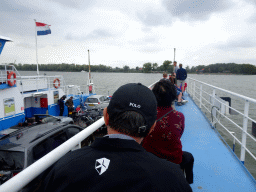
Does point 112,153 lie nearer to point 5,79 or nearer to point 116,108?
point 116,108

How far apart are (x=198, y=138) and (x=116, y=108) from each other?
3595 millimetres

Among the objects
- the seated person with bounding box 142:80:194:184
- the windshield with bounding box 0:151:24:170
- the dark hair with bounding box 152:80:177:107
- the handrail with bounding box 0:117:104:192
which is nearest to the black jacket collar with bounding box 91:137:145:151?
the handrail with bounding box 0:117:104:192

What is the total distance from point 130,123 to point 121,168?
10.5 inches

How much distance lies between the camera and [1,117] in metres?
10.2

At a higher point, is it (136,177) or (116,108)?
(116,108)

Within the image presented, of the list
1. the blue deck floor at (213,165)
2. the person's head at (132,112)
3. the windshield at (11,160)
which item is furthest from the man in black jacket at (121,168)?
the windshield at (11,160)

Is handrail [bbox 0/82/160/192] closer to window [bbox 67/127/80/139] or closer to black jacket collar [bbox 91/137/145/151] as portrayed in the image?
black jacket collar [bbox 91/137/145/151]

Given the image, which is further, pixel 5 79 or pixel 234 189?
pixel 5 79

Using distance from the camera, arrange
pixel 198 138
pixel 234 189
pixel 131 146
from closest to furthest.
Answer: pixel 131 146 < pixel 234 189 < pixel 198 138

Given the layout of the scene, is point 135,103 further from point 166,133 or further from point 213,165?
point 213,165

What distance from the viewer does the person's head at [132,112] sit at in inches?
38.8

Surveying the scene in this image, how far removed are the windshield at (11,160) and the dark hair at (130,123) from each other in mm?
3120

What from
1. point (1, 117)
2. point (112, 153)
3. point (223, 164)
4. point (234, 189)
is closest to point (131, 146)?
point (112, 153)

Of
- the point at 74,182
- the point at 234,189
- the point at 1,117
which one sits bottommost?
the point at 1,117
